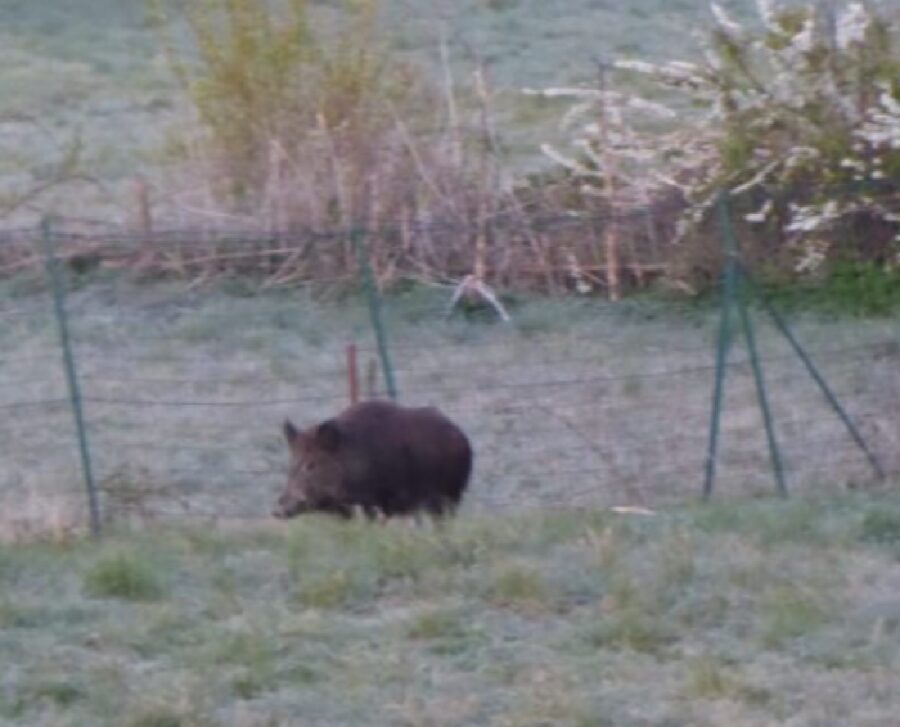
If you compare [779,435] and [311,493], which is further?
[779,435]

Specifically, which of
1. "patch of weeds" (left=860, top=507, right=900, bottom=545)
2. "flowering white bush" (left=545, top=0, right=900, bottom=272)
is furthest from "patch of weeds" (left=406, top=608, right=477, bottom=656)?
"flowering white bush" (left=545, top=0, right=900, bottom=272)

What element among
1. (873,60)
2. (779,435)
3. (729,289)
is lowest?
(779,435)

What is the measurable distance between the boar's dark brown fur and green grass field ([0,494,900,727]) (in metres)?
0.59

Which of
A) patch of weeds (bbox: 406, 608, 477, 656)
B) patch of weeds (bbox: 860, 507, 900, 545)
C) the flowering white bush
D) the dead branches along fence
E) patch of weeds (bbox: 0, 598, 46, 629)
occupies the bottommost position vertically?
patch of weeds (bbox: 860, 507, 900, 545)

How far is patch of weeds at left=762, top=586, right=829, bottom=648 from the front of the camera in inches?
331

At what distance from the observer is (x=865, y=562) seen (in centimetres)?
965

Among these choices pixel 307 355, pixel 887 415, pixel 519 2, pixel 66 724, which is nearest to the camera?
pixel 66 724

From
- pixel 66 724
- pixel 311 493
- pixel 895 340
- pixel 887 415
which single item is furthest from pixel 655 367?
pixel 66 724

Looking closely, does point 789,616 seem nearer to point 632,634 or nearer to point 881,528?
point 632,634

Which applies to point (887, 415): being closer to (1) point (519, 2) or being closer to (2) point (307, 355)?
(2) point (307, 355)

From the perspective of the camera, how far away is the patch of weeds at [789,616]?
27.6 feet

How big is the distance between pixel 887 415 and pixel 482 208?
17.4ft


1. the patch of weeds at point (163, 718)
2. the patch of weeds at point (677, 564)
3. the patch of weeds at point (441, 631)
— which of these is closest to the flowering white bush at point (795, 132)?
the patch of weeds at point (677, 564)

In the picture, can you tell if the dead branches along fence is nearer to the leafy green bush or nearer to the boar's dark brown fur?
the leafy green bush
